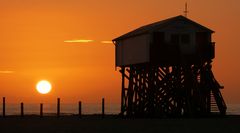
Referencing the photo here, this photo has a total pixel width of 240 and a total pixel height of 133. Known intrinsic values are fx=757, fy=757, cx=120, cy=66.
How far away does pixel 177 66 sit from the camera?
55031 mm

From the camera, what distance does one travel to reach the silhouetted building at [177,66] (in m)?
53.1

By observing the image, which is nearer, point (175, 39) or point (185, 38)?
point (175, 39)

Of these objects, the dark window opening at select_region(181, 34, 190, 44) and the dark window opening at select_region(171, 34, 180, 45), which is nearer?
the dark window opening at select_region(171, 34, 180, 45)

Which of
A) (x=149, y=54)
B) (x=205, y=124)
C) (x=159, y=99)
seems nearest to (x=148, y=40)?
(x=149, y=54)

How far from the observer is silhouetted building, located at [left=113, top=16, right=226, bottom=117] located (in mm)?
53094

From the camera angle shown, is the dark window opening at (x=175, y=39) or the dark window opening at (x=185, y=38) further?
the dark window opening at (x=185, y=38)

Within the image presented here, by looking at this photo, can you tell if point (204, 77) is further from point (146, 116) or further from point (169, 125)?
point (169, 125)

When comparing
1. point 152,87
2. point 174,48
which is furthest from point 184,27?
point 152,87

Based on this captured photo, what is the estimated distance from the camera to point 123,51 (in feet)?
192

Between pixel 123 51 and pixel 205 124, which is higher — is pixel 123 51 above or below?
above

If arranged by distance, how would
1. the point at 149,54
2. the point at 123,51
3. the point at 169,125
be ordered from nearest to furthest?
1. the point at 169,125
2. the point at 149,54
3. the point at 123,51

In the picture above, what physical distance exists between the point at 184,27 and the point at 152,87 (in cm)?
499

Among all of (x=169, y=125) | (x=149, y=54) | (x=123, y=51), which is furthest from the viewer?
(x=123, y=51)

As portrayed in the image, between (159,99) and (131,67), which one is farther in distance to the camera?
(131,67)
